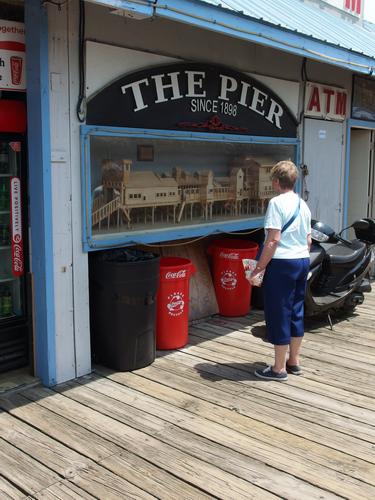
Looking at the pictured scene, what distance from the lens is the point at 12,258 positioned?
460 cm

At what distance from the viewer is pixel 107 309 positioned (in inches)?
183

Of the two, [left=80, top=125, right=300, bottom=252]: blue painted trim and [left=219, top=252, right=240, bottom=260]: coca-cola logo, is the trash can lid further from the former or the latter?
[left=80, top=125, right=300, bottom=252]: blue painted trim

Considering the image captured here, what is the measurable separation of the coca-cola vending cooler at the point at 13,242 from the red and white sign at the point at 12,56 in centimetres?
17

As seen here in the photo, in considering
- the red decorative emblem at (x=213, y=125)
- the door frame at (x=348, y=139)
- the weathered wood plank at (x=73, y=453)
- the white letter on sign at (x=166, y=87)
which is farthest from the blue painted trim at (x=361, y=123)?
the weathered wood plank at (x=73, y=453)

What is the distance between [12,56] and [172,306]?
8.20 ft

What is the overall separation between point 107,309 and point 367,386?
2189 mm

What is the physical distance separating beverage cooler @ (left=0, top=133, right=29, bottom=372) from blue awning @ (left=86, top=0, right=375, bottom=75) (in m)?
1.56

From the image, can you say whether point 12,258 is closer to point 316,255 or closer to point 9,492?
point 9,492

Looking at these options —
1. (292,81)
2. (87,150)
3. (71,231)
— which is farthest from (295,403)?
(292,81)

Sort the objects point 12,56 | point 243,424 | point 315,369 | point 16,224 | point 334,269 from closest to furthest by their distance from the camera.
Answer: point 243,424, point 12,56, point 16,224, point 315,369, point 334,269

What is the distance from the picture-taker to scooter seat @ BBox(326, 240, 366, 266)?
603cm

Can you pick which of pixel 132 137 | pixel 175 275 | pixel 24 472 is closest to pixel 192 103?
pixel 132 137

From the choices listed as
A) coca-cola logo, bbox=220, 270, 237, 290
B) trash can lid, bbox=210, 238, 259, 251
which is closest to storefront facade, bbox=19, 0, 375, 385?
trash can lid, bbox=210, 238, 259, 251

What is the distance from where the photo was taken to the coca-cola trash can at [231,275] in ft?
→ 20.4
